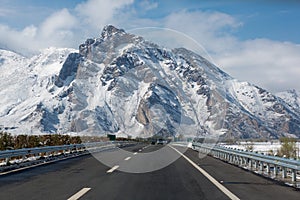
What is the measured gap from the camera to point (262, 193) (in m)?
10.9

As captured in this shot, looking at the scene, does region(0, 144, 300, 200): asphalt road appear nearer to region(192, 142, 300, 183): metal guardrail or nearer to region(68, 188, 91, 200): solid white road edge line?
region(68, 188, 91, 200): solid white road edge line

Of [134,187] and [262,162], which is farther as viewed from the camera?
[262,162]

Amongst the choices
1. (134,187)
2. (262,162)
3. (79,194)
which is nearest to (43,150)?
(262,162)

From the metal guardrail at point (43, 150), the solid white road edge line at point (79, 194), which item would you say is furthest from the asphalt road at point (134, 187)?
the metal guardrail at point (43, 150)

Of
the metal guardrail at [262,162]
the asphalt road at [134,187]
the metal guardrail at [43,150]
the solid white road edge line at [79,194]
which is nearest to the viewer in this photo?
the solid white road edge line at [79,194]

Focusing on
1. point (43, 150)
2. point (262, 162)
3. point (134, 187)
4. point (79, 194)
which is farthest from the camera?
point (43, 150)

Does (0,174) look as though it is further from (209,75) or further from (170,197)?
(209,75)

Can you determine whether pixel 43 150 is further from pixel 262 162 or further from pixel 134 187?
pixel 134 187

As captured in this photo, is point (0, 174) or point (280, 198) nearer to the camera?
point (280, 198)

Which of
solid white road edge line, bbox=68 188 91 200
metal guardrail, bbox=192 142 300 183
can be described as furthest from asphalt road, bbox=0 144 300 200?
metal guardrail, bbox=192 142 300 183

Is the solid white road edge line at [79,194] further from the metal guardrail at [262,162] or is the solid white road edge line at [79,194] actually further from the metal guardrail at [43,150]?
the metal guardrail at [43,150]

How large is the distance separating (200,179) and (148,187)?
2.79m

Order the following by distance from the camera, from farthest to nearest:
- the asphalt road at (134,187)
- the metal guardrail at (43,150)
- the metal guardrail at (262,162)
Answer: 1. the metal guardrail at (43,150)
2. the metal guardrail at (262,162)
3. the asphalt road at (134,187)

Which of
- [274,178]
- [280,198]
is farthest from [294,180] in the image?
[280,198]
